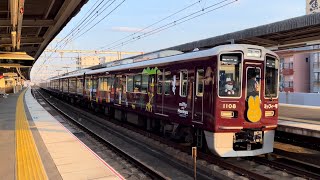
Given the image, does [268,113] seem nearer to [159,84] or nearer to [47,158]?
[159,84]

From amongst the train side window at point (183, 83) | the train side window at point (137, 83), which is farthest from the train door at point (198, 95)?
the train side window at point (137, 83)

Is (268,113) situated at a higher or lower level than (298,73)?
lower

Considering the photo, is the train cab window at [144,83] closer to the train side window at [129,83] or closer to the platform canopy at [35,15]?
the train side window at [129,83]

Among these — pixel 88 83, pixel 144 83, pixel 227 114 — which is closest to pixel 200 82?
pixel 227 114

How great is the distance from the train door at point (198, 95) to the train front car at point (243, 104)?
58 cm

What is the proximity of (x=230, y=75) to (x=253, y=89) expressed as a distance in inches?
31.5

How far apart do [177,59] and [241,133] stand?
319cm

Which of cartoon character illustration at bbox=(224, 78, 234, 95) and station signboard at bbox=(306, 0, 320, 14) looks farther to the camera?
station signboard at bbox=(306, 0, 320, 14)

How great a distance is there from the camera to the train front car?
9211mm

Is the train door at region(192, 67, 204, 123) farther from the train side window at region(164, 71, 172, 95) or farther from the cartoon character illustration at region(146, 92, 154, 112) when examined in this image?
the cartoon character illustration at region(146, 92, 154, 112)

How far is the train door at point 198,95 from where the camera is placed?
9851 millimetres

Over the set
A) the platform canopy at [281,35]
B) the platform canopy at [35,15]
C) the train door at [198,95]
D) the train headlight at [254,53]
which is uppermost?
the platform canopy at [35,15]

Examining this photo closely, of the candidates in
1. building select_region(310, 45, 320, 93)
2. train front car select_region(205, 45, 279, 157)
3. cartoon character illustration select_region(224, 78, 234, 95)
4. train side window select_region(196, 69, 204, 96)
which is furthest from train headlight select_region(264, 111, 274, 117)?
building select_region(310, 45, 320, 93)

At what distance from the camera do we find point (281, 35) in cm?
1410
